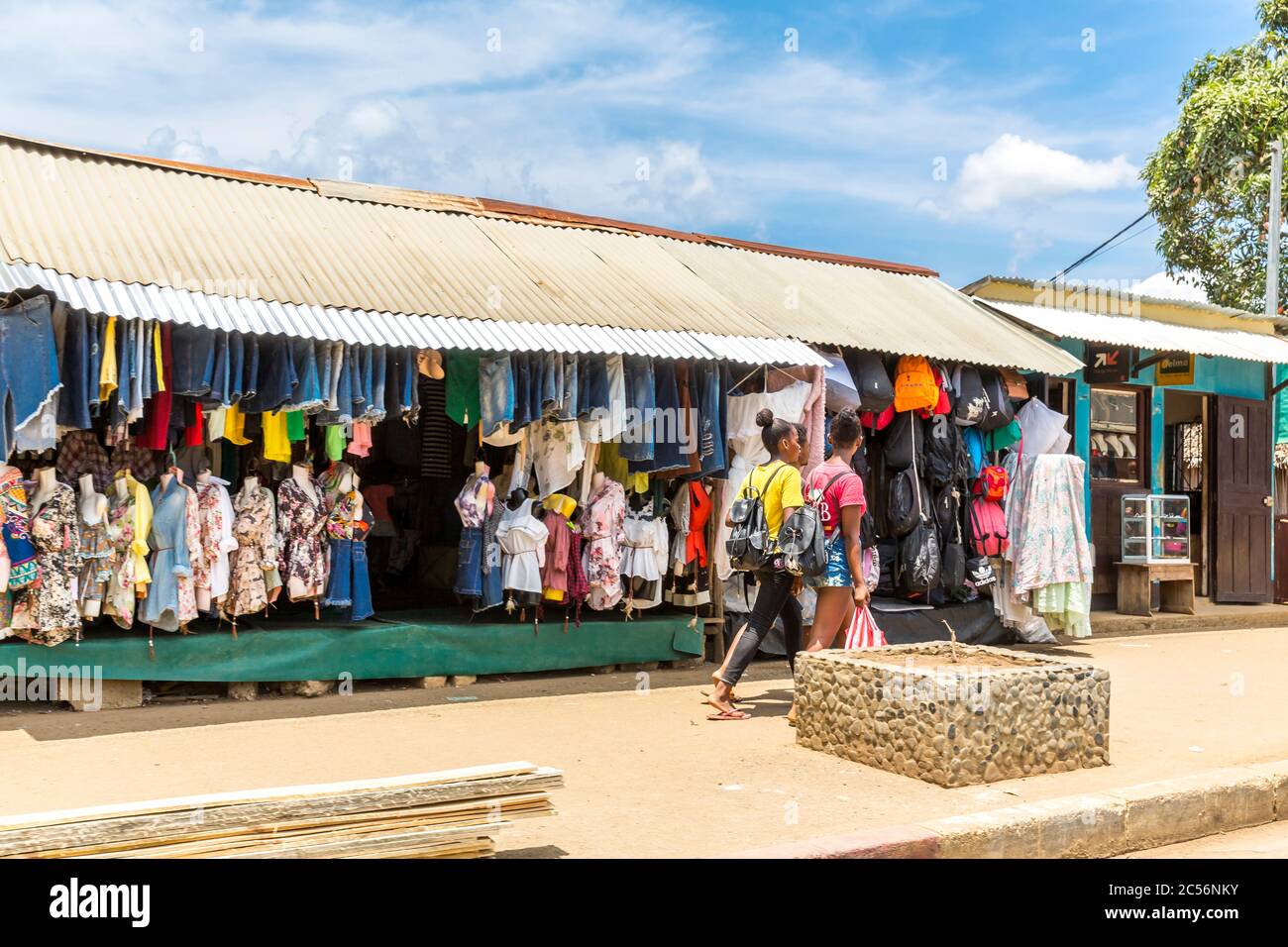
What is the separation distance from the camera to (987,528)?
426 inches

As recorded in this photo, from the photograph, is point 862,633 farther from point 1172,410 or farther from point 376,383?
point 1172,410

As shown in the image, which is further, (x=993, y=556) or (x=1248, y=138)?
(x=1248, y=138)

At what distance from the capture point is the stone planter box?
18.4 feet

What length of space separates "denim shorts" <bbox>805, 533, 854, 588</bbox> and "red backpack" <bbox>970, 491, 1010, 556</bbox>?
4120 mm

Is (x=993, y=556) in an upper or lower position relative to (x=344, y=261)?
lower

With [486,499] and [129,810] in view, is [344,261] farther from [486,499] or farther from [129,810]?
[129,810]

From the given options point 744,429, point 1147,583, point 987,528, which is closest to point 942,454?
point 987,528

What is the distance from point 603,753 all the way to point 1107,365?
930 centimetres

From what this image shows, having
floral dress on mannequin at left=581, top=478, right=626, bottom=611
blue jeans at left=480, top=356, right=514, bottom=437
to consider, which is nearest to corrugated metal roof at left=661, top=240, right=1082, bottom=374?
floral dress on mannequin at left=581, top=478, right=626, bottom=611

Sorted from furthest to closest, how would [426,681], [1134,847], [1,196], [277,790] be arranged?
[426,681], [1,196], [1134,847], [277,790]

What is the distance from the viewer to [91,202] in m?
7.90

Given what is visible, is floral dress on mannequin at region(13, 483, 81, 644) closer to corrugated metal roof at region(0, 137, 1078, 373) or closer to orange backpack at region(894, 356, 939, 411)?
corrugated metal roof at region(0, 137, 1078, 373)

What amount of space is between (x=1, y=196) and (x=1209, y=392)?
1332cm
